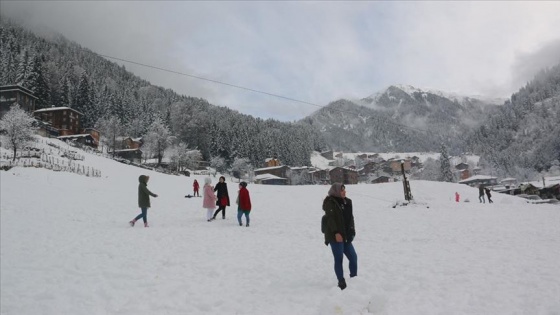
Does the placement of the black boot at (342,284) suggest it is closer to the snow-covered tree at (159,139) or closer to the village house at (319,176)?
the snow-covered tree at (159,139)

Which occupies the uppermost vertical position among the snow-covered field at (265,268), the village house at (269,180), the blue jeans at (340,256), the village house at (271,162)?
the village house at (271,162)

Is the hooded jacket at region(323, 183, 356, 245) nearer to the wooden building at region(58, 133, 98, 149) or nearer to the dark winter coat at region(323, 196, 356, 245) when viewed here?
the dark winter coat at region(323, 196, 356, 245)

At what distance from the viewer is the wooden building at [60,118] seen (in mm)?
81244

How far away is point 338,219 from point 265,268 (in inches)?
121

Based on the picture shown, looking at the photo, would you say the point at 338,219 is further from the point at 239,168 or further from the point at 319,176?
the point at 319,176

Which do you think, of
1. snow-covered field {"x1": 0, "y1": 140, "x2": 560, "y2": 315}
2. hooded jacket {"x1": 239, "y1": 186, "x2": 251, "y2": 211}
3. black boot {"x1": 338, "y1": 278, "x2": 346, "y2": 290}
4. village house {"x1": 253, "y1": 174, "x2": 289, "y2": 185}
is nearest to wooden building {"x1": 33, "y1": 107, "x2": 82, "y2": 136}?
village house {"x1": 253, "y1": 174, "x2": 289, "y2": 185}

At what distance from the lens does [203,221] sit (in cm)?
1698

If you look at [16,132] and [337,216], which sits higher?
[16,132]

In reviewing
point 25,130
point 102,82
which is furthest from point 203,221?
point 102,82

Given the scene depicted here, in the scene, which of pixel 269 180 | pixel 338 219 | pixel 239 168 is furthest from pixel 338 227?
pixel 239 168

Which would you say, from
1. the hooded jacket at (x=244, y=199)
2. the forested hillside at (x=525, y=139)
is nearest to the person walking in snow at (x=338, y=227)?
the hooded jacket at (x=244, y=199)

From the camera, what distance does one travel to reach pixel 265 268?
875 centimetres

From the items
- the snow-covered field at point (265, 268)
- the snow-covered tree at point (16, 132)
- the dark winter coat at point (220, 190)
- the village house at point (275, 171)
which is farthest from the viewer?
the village house at point (275, 171)

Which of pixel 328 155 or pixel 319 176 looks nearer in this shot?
pixel 319 176
